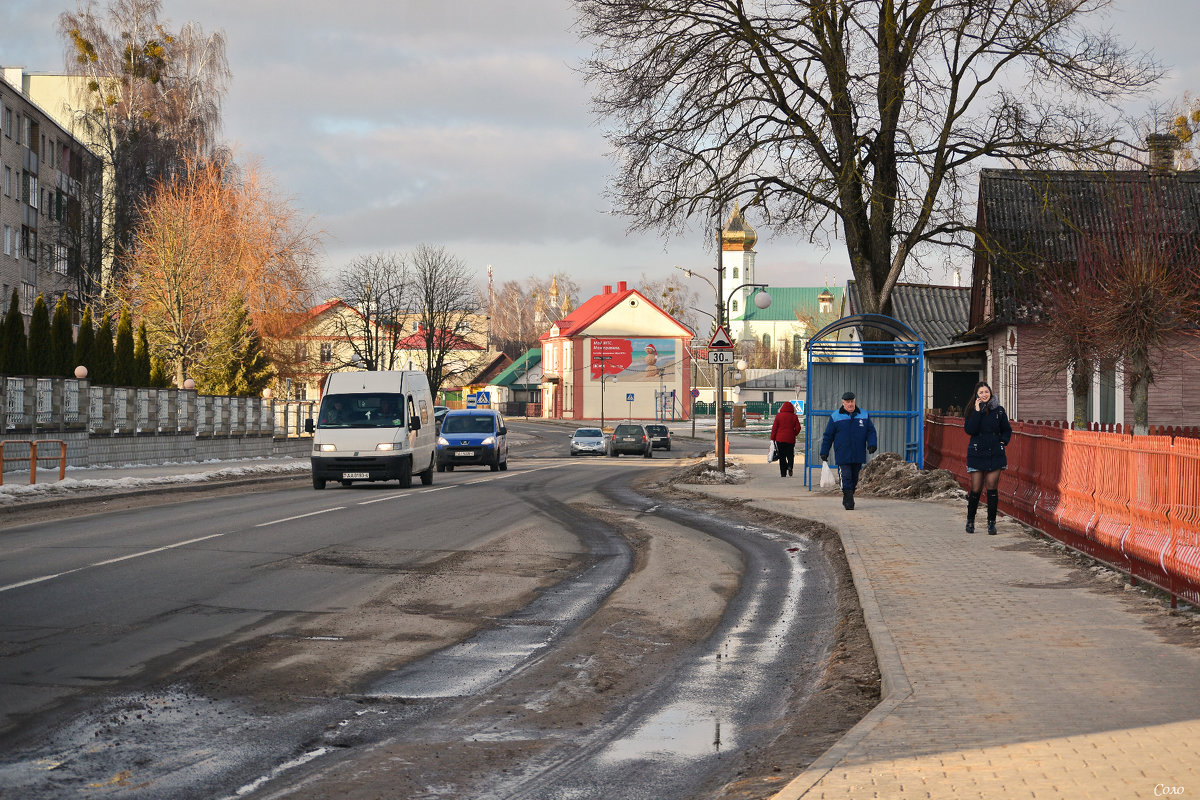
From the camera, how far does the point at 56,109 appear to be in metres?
76.6

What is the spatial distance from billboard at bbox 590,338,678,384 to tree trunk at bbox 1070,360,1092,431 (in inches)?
3168

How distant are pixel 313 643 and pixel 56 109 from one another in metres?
76.9

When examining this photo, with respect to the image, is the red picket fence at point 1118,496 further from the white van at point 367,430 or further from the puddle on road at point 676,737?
the white van at point 367,430

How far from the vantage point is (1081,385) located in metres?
32.8

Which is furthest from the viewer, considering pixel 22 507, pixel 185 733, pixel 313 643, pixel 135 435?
pixel 135 435

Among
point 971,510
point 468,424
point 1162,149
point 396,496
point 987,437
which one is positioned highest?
point 1162,149

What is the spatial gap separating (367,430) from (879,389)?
10.4 m

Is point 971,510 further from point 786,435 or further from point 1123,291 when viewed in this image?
point 786,435

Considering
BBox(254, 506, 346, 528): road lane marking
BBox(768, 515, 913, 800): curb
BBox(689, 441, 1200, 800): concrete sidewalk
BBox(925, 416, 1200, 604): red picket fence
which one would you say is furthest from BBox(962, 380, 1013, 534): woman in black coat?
BBox(254, 506, 346, 528): road lane marking

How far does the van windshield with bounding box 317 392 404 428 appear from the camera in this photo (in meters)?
26.3

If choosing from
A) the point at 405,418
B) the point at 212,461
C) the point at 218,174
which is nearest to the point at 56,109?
the point at 218,174

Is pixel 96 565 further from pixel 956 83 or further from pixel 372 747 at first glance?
pixel 956 83

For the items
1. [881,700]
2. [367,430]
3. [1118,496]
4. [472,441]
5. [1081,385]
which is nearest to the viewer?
[881,700]

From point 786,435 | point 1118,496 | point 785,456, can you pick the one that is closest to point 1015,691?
point 1118,496
